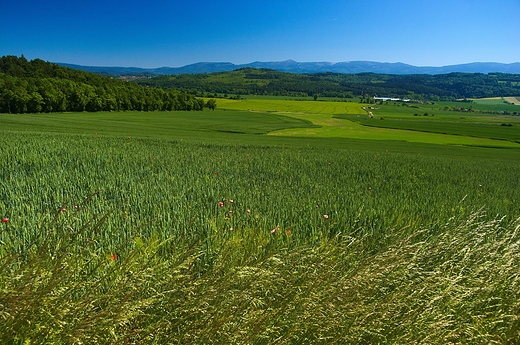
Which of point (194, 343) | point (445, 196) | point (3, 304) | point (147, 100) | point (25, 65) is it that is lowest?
point (445, 196)

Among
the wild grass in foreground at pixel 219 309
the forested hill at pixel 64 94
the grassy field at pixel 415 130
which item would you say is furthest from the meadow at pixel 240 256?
the forested hill at pixel 64 94

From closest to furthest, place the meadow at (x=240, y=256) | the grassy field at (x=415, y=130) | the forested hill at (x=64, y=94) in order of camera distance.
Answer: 1. the meadow at (x=240, y=256)
2. the grassy field at (x=415, y=130)
3. the forested hill at (x=64, y=94)

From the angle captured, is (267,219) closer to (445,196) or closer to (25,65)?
(445,196)

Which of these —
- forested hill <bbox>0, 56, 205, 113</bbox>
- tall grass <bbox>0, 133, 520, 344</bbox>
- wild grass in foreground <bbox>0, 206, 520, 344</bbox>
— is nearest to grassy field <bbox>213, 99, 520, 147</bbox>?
tall grass <bbox>0, 133, 520, 344</bbox>

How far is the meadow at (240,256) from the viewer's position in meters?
2.39

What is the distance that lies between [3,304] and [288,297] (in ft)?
7.41

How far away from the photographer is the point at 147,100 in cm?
9262

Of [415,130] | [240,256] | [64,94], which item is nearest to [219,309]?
[240,256]

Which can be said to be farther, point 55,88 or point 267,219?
point 55,88

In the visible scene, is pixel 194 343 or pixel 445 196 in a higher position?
pixel 194 343

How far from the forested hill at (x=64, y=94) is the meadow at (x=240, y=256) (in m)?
69.9

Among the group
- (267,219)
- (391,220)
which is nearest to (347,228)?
(391,220)

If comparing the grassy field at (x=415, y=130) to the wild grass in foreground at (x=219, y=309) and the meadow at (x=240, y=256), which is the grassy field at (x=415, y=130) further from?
the wild grass in foreground at (x=219, y=309)

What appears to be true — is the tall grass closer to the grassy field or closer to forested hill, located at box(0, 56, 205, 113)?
the grassy field
